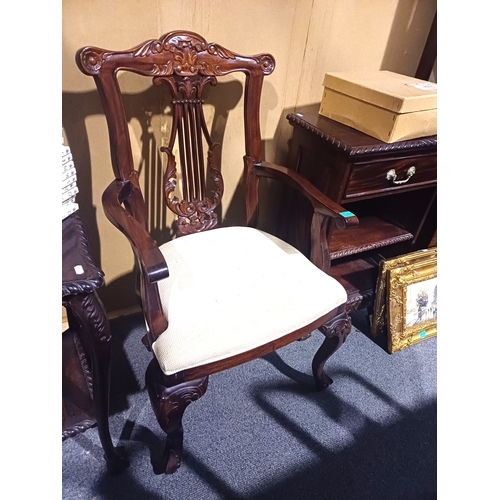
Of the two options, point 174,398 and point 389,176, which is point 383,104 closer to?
point 389,176

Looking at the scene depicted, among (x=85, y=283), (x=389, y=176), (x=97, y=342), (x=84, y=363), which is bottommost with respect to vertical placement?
(x=84, y=363)

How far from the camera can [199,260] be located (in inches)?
40.9

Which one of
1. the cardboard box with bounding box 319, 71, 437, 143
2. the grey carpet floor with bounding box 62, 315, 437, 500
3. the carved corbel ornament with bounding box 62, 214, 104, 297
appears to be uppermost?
the cardboard box with bounding box 319, 71, 437, 143

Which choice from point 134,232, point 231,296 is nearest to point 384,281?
point 231,296

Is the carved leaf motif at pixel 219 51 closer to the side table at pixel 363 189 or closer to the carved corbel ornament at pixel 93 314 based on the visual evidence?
the side table at pixel 363 189

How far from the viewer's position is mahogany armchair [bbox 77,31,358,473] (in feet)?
2.81

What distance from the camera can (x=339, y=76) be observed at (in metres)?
1.21

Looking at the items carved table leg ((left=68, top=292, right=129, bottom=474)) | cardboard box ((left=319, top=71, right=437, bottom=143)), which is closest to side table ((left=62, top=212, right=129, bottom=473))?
carved table leg ((left=68, top=292, right=129, bottom=474))

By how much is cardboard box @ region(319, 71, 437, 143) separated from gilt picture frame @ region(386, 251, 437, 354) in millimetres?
533

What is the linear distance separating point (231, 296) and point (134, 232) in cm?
27

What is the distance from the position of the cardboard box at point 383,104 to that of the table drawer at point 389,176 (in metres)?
0.08

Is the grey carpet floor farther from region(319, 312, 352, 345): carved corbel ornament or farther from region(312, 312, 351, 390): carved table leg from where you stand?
region(319, 312, 352, 345): carved corbel ornament

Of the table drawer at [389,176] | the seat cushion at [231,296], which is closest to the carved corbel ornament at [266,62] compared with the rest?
the table drawer at [389,176]
